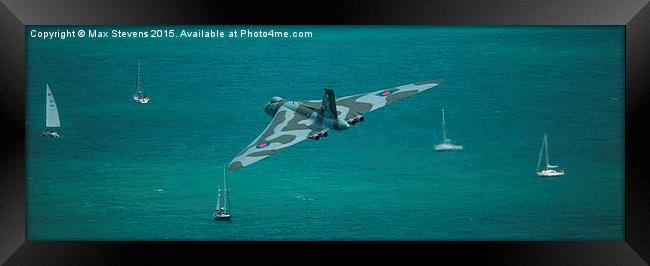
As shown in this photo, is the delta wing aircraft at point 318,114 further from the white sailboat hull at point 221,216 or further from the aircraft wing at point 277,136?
the white sailboat hull at point 221,216

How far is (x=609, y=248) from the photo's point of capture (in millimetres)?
19062

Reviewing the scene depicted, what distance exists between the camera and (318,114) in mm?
19281

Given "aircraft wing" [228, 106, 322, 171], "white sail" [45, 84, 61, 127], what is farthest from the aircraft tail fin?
"white sail" [45, 84, 61, 127]

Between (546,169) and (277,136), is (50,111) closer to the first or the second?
(277,136)

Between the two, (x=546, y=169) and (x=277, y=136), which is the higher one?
(x=277, y=136)

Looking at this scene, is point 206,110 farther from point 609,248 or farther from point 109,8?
point 609,248

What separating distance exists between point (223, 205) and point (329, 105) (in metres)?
1.99

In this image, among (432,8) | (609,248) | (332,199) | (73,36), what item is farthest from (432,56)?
(73,36)

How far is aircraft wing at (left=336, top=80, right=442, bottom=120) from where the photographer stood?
19.2m

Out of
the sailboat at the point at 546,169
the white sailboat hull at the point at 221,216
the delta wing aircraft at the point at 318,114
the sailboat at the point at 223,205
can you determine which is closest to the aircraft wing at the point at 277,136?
the delta wing aircraft at the point at 318,114

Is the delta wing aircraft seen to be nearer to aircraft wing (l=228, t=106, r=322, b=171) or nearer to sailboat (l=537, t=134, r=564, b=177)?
aircraft wing (l=228, t=106, r=322, b=171)

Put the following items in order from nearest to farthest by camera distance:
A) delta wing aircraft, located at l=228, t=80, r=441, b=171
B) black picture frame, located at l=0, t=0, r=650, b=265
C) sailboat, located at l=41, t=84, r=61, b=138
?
black picture frame, located at l=0, t=0, r=650, b=265, sailboat, located at l=41, t=84, r=61, b=138, delta wing aircraft, located at l=228, t=80, r=441, b=171

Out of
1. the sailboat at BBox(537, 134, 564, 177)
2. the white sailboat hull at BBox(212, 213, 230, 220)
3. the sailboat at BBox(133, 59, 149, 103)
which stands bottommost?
the white sailboat hull at BBox(212, 213, 230, 220)

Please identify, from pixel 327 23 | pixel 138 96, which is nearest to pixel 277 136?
pixel 327 23
